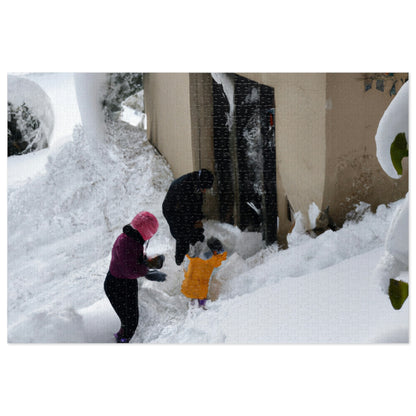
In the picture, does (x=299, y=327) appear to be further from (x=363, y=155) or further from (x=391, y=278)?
(x=363, y=155)

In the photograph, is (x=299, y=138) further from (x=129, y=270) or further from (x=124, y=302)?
(x=124, y=302)

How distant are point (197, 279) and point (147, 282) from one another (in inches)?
8.9

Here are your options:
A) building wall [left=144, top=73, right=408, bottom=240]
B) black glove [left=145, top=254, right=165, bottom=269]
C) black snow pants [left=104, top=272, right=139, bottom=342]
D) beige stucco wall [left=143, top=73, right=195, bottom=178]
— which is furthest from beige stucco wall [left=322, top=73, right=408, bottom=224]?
black snow pants [left=104, top=272, right=139, bottom=342]

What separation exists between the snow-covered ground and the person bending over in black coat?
1.6 inches

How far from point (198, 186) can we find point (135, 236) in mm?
360

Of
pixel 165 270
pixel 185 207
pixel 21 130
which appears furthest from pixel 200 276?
pixel 21 130

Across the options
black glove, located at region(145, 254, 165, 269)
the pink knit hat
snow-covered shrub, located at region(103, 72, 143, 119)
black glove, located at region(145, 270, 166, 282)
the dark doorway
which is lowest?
black glove, located at region(145, 270, 166, 282)

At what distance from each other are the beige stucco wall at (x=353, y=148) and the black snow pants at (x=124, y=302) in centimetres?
95

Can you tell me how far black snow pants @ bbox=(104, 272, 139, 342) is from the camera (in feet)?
5.64

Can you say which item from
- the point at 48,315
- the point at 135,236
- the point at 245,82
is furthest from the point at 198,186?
the point at 48,315

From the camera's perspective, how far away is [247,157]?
1.72m

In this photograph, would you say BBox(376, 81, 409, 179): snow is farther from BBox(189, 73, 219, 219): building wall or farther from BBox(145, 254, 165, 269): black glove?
BBox(145, 254, 165, 269): black glove

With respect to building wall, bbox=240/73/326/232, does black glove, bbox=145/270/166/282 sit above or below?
below

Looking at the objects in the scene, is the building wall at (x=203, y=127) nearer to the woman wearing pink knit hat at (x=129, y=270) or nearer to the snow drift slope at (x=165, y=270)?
the snow drift slope at (x=165, y=270)
